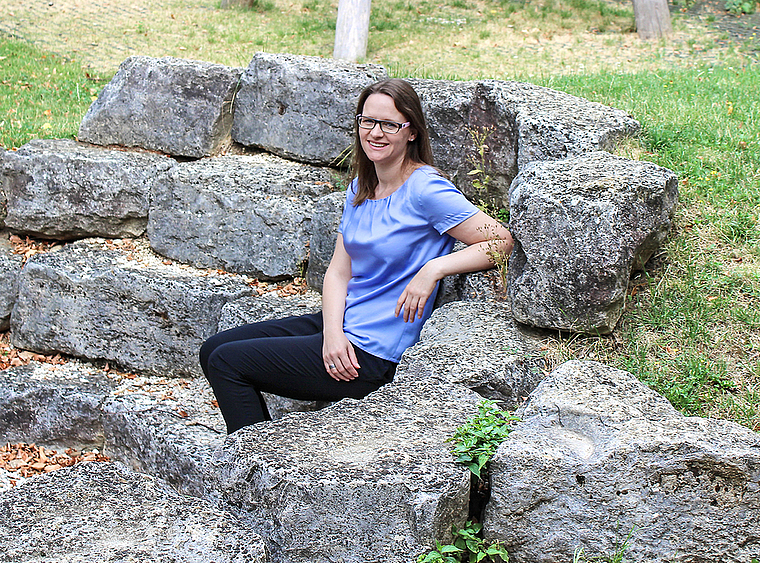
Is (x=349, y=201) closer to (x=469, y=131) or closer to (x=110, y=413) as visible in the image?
(x=469, y=131)

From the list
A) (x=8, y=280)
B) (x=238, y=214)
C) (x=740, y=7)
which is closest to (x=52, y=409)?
(x=8, y=280)

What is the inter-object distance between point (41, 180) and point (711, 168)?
397 centimetres

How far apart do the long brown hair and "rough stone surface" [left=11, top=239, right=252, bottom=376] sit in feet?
4.31

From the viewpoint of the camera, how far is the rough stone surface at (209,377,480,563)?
2.27 meters

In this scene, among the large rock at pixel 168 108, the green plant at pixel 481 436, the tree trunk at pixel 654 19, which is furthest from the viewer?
the tree trunk at pixel 654 19

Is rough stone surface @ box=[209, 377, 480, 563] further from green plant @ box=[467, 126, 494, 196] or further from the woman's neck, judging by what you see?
green plant @ box=[467, 126, 494, 196]

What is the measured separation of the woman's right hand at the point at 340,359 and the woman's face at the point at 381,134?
0.77m

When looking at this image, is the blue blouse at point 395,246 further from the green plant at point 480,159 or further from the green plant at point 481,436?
the green plant at point 480,159

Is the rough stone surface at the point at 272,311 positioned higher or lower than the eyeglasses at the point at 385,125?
lower

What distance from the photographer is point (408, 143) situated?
127 inches

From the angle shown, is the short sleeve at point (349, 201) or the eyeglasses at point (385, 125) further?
the short sleeve at point (349, 201)

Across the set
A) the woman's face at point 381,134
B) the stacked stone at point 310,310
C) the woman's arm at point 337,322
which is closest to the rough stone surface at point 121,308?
the stacked stone at point 310,310

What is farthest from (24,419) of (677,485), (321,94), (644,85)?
(644,85)

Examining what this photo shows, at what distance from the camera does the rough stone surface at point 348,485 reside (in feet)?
7.45
